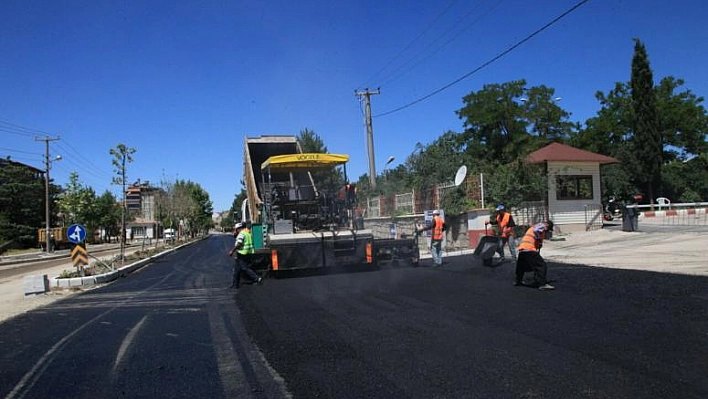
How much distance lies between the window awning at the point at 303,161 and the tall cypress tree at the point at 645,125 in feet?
118

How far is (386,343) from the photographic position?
20.4 feet

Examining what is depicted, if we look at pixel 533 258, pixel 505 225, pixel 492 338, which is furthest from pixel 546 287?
pixel 505 225

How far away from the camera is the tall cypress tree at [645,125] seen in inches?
1657

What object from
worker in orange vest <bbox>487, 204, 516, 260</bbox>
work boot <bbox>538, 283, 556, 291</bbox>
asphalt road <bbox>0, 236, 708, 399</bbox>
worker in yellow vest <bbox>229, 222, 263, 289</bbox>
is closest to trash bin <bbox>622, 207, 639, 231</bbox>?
worker in orange vest <bbox>487, 204, 516, 260</bbox>

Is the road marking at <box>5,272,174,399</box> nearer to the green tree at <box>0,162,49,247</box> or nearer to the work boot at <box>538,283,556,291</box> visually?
the work boot at <box>538,283,556,291</box>

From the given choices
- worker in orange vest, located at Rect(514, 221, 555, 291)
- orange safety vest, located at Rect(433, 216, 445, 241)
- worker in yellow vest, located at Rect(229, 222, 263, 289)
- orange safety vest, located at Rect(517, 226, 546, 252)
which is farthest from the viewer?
orange safety vest, located at Rect(433, 216, 445, 241)

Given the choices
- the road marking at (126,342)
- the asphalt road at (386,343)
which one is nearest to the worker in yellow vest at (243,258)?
the asphalt road at (386,343)

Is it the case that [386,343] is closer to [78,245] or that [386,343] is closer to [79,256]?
[79,256]

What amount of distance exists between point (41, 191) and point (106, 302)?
1927 inches

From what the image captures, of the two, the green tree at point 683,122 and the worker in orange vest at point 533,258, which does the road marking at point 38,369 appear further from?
the green tree at point 683,122

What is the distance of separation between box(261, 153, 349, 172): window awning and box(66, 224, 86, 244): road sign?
6567 millimetres

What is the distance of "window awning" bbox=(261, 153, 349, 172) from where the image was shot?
1352cm

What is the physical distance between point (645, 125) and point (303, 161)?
37.2 metres

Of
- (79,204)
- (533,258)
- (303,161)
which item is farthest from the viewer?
(79,204)
